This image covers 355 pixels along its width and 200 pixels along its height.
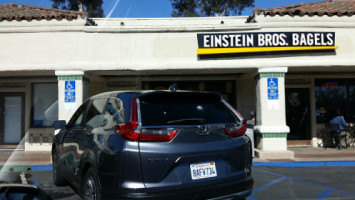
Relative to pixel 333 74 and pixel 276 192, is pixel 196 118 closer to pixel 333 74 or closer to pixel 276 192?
pixel 276 192

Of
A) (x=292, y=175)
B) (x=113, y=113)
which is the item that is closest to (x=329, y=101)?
(x=292, y=175)

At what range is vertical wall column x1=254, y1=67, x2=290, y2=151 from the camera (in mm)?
9719

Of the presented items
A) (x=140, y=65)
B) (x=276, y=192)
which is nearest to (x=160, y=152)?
(x=276, y=192)

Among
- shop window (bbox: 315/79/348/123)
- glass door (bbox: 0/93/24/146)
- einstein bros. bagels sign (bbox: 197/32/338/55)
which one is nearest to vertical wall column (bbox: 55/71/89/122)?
glass door (bbox: 0/93/24/146)

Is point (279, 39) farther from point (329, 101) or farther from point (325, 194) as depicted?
point (325, 194)

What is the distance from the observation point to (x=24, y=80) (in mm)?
12141

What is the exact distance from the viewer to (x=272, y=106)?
9805mm

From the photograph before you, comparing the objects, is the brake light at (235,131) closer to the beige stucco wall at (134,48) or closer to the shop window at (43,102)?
the beige stucco wall at (134,48)

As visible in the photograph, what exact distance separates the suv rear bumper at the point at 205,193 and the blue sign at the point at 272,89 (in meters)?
6.56

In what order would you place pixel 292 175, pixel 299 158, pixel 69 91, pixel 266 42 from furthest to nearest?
pixel 266 42 → pixel 69 91 → pixel 299 158 → pixel 292 175

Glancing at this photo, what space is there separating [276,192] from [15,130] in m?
10.6

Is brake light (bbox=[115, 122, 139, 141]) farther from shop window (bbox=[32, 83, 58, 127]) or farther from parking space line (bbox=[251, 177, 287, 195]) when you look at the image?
shop window (bbox=[32, 83, 58, 127])

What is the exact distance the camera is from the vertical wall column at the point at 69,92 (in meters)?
9.59

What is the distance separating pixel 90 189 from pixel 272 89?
7.44 metres
